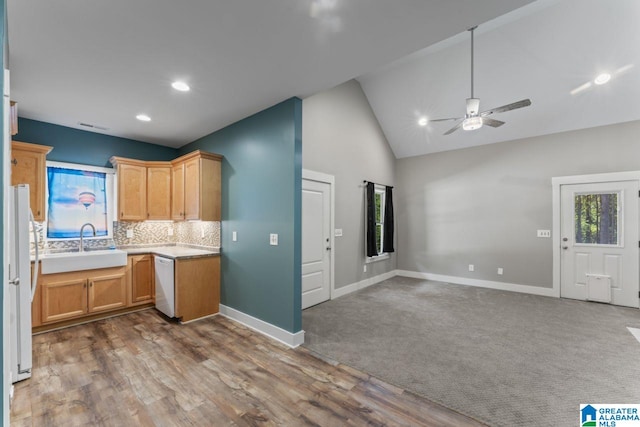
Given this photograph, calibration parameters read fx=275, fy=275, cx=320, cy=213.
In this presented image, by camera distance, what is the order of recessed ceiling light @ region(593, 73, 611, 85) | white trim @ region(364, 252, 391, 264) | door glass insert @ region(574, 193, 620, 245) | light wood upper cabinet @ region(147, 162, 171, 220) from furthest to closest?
white trim @ region(364, 252, 391, 264) < door glass insert @ region(574, 193, 620, 245) < light wood upper cabinet @ region(147, 162, 171, 220) < recessed ceiling light @ region(593, 73, 611, 85)

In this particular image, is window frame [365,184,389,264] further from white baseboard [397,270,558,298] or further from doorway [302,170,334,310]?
doorway [302,170,334,310]

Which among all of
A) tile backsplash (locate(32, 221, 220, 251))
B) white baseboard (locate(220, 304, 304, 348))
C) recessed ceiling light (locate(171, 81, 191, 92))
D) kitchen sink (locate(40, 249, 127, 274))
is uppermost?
recessed ceiling light (locate(171, 81, 191, 92))

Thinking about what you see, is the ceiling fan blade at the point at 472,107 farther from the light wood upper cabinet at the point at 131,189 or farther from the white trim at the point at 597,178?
the light wood upper cabinet at the point at 131,189

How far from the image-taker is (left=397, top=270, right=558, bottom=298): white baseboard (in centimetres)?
494

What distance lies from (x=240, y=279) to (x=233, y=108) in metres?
2.13

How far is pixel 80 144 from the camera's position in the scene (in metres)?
3.97

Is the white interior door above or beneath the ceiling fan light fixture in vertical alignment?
beneath

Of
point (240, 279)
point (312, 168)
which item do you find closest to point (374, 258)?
point (312, 168)

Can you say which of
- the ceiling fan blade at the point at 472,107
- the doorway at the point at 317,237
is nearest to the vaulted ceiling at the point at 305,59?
the ceiling fan blade at the point at 472,107

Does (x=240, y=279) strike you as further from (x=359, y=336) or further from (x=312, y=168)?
(x=312, y=168)

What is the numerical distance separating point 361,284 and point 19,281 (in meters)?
4.61

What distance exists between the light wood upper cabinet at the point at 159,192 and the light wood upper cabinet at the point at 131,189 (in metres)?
0.07

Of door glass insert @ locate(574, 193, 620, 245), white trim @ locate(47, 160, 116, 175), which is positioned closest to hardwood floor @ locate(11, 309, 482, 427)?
white trim @ locate(47, 160, 116, 175)

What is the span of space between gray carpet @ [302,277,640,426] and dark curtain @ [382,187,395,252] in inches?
62.2
